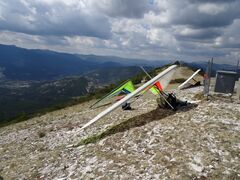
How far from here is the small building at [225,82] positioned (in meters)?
26.1

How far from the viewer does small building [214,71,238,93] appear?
1027 inches

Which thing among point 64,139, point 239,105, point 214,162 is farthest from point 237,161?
point 64,139

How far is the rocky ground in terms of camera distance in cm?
Answer: 1398

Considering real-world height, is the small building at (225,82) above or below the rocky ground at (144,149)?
above

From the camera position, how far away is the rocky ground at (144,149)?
14.0 metres

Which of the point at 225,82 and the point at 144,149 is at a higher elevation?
the point at 225,82

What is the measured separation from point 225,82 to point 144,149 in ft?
44.2

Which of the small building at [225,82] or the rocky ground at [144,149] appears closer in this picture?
the rocky ground at [144,149]

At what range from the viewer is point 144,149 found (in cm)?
1617

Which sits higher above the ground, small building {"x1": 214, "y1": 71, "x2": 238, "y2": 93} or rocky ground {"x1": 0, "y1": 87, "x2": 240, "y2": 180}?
small building {"x1": 214, "y1": 71, "x2": 238, "y2": 93}

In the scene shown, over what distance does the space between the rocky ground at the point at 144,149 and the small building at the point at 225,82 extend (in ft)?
7.90

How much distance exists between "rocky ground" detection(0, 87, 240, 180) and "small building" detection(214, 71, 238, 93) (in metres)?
2.41

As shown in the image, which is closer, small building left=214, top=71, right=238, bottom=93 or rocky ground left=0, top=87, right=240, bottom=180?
rocky ground left=0, top=87, right=240, bottom=180

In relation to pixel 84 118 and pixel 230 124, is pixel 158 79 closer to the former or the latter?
pixel 230 124
